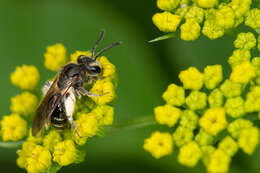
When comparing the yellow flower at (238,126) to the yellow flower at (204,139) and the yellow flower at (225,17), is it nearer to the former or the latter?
the yellow flower at (204,139)

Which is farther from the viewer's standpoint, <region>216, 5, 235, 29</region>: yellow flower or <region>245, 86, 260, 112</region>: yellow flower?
<region>216, 5, 235, 29</region>: yellow flower

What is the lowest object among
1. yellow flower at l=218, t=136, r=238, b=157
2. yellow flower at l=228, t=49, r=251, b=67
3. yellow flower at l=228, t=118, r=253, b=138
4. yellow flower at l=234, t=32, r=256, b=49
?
yellow flower at l=218, t=136, r=238, b=157

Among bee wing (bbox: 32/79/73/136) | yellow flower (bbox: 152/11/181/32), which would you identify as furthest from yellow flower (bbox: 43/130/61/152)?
yellow flower (bbox: 152/11/181/32)

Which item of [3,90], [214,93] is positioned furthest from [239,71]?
[3,90]

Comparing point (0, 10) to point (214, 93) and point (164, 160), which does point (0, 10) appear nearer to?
point (164, 160)

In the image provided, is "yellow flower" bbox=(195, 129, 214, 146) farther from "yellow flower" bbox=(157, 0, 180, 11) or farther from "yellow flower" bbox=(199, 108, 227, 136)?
"yellow flower" bbox=(157, 0, 180, 11)
